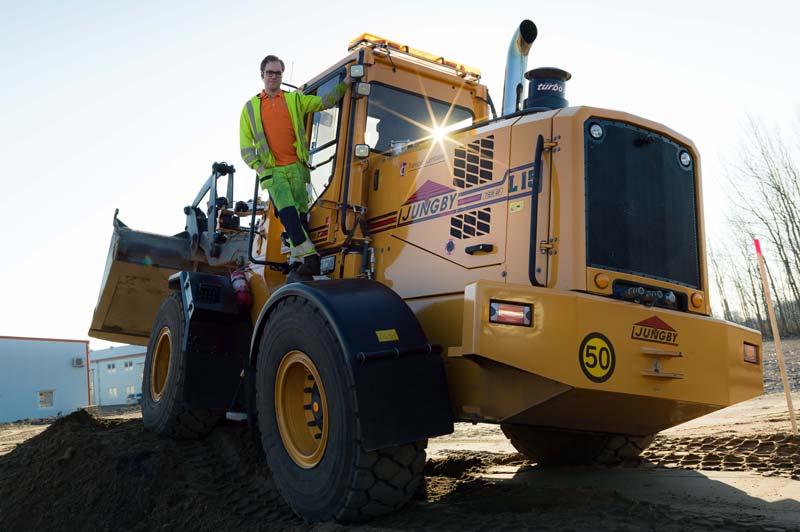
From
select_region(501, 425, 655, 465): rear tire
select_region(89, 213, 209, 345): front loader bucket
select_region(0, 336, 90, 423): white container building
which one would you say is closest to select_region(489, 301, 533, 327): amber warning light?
select_region(501, 425, 655, 465): rear tire

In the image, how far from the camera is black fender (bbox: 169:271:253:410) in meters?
5.97

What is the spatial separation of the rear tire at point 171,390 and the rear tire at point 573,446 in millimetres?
2446

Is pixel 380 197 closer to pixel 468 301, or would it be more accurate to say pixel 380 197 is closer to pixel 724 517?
pixel 468 301

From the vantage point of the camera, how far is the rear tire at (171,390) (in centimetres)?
607

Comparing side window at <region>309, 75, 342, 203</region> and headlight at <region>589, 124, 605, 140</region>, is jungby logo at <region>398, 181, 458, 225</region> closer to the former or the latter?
side window at <region>309, 75, 342, 203</region>

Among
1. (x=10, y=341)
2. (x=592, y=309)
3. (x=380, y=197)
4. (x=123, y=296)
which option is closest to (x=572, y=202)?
(x=592, y=309)

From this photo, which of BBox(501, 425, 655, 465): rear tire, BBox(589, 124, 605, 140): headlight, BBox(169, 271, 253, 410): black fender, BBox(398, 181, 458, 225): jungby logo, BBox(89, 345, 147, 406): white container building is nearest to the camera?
BBox(589, 124, 605, 140): headlight

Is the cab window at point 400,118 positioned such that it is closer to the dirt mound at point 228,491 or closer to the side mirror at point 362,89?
the side mirror at point 362,89

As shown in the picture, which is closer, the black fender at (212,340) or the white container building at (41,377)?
the black fender at (212,340)

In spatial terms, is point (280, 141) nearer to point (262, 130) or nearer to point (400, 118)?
point (262, 130)

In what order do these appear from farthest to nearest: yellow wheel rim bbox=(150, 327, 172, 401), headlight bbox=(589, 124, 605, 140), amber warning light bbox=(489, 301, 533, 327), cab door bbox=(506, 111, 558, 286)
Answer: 1. yellow wheel rim bbox=(150, 327, 172, 401)
2. headlight bbox=(589, 124, 605, 140)
3. cab door bbox=(506, 111, 558, 286)
4. amber warning light bbox=(489, 301, 533, 327)

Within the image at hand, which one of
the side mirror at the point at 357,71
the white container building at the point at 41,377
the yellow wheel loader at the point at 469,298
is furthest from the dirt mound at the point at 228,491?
the white container building at the point at 41,377

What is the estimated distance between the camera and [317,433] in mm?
4680

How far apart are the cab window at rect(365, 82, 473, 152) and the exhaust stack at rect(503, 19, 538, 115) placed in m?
0.52
